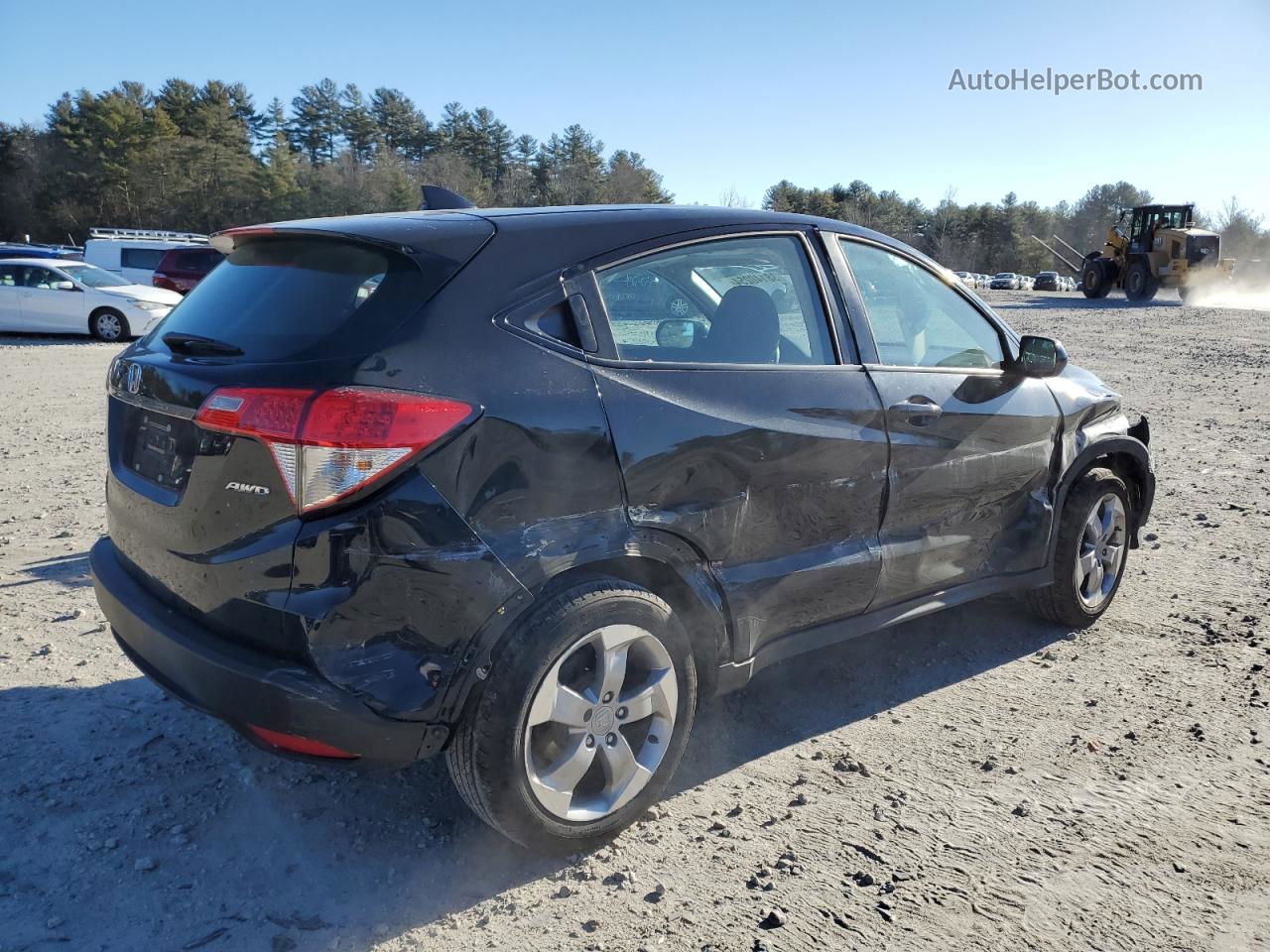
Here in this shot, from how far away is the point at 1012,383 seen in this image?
3.96 metres

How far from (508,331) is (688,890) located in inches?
63.7

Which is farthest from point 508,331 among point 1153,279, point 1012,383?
point 1153,279

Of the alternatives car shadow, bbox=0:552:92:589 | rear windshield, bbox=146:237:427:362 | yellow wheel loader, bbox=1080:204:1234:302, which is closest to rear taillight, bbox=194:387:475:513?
rear windshield, bbox=146:237:427:362

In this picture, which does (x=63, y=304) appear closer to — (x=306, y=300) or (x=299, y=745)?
(x=306, y=300)

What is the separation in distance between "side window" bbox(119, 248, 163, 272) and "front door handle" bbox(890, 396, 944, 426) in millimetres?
26562

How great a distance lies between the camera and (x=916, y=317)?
380 centimetres

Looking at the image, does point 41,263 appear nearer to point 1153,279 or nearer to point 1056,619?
point 1056,619

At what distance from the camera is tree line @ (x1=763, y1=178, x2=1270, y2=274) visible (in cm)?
8438

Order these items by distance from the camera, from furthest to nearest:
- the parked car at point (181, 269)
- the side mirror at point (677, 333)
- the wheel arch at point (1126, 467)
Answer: the parked car at point (181, 269), the wheel arch at point (1126, 467), the side mirror at point (677, 333)

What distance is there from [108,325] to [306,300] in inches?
715

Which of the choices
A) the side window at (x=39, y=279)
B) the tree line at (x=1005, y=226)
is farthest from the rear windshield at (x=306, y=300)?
the tree line at (x=1005, y=226)

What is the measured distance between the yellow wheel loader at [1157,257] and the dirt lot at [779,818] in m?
30.7

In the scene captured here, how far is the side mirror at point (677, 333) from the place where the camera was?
3016mm

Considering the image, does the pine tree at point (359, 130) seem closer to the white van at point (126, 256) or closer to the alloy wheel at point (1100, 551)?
the white van at point (126, 256)
